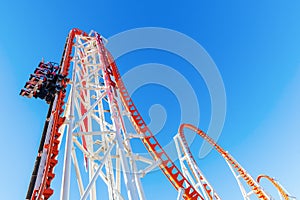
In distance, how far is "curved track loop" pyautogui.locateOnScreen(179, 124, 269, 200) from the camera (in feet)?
33.1

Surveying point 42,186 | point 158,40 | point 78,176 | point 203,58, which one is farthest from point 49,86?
point 203,58

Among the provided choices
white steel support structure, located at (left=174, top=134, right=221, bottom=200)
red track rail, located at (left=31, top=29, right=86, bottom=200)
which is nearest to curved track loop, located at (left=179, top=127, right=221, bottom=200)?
white steel support structure, located at (left=174, top=134, right=221, bottom=200)

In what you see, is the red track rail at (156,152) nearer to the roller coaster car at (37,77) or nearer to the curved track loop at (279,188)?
the roller coaster car at (37,77)

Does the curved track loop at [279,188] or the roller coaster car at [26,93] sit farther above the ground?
the roller coaster car at [26,93]

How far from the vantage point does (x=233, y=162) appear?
39.7 ft

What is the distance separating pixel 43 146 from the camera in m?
3.69

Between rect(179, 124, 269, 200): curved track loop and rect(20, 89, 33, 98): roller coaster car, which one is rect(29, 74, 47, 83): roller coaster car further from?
rect(179, 124, 269, 200): curved track loop

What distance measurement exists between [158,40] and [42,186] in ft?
23.1

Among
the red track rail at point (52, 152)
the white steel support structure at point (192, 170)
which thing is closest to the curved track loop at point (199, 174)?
the white steel support structure at point (192, 170)

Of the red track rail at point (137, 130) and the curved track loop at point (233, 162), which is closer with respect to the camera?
the red track rail at point (137, 130)

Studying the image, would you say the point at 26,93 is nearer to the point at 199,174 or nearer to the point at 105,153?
the point at 105,153

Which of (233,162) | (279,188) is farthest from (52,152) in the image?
(279,188)

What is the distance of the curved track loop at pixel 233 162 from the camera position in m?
10.1

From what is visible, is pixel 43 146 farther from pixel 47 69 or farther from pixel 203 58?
pixel 203 58
